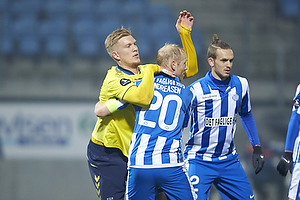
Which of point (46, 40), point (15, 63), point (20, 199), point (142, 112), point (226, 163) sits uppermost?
point (46, 40)

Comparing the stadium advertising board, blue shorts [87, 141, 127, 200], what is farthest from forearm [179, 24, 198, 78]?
the stadium advertising board

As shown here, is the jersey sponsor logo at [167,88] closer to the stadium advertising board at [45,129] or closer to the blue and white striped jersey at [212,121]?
the blue and white striped jersey at [212,121]

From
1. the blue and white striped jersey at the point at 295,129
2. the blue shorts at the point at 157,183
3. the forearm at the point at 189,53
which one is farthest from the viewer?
the blue and white striped jersey at the point at 295,129

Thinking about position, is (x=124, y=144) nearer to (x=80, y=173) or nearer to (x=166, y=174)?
(x=166, y=174)

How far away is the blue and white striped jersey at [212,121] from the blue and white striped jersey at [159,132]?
→ 70 cm

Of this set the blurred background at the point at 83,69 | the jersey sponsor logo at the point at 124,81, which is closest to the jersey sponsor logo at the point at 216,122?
the jersey sponsor logo at the point at 124,81

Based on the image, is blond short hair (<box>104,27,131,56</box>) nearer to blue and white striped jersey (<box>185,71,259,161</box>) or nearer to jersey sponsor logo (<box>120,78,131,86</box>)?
jersey sponsor logo (<box>120,78,131,86</box>)

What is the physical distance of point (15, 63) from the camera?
755cm

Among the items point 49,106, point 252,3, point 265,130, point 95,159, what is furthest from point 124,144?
point 252,3

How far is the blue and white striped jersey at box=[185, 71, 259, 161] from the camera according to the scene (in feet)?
11.1

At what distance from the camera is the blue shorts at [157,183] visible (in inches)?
103

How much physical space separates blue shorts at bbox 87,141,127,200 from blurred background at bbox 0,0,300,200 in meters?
3.72

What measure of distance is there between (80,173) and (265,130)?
3324 millimetres

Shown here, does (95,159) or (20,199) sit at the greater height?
(95,159)
